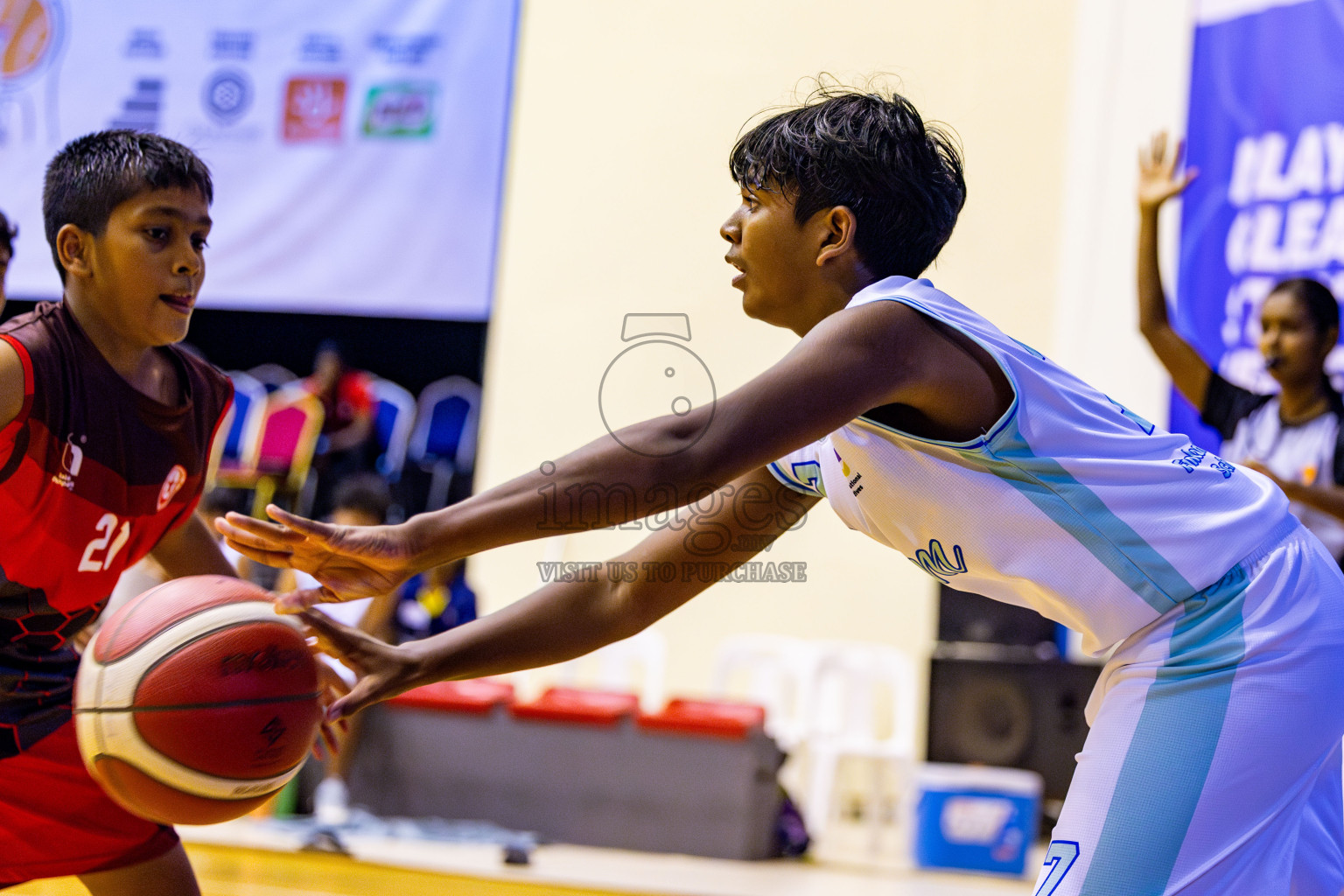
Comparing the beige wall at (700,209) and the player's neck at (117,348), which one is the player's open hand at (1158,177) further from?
the player's neck at (117,348)

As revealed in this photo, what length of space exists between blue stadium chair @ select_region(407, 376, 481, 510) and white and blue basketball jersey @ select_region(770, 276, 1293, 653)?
7.26m

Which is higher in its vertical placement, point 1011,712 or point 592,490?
point 592,490

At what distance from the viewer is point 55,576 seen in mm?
2170

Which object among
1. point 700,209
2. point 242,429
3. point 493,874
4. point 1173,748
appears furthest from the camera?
point 242,429

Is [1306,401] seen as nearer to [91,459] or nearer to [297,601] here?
[297,601]

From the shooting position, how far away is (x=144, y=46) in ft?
24.7

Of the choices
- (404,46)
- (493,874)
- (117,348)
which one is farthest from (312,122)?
(117,348)

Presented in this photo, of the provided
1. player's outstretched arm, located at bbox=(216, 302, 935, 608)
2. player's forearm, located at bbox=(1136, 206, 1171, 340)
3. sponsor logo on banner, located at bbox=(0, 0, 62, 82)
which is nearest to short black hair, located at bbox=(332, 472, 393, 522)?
sponsor logo on banner, located at bbox=(0, 0, 62, 82)

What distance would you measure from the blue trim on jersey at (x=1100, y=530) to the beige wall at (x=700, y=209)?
436 centimetres

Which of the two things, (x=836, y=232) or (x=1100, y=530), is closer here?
(x=1100, y=530)

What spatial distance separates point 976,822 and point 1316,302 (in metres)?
2.92

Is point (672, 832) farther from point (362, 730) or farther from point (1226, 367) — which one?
point (1226, 367)

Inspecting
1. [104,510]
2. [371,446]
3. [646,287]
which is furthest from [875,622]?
[104,510]

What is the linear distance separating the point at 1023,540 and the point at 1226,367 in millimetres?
4969
